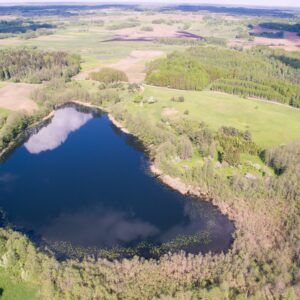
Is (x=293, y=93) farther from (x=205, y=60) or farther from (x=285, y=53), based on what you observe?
(x=285, y=53)

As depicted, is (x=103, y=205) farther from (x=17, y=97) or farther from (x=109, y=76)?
(x=109, y=76)

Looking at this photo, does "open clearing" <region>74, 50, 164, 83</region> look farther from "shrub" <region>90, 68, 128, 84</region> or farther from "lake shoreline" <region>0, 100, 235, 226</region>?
"lake shoreline" <region>0, 100, 235, 226</region>

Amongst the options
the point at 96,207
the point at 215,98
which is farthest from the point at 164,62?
the point at 96,207

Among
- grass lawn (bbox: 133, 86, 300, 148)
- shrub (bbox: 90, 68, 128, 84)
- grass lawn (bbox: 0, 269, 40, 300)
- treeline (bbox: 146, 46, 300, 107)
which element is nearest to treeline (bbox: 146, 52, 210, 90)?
treeline (bbox: 146, 46, 300, 107)

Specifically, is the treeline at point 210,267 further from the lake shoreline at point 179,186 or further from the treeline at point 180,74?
the treeline at point 180,74

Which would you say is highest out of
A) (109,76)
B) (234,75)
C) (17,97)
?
(234,75)

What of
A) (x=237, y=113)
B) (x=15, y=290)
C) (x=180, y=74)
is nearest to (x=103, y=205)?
(x=15, y=290)

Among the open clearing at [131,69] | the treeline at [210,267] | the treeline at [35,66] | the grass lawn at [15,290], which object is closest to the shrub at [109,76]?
the open clearing at [131,69]

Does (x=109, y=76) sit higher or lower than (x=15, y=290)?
lower
